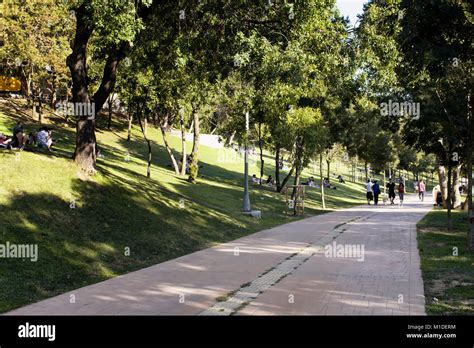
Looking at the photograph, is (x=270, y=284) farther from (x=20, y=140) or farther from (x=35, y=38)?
(x=35, y=38)

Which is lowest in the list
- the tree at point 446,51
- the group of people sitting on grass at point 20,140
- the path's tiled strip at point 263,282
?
the path's tiled strip at point 263,282

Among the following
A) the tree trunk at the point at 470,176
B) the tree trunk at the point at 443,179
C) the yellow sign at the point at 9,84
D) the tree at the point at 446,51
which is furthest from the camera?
the yellow sign at the point at 9,84

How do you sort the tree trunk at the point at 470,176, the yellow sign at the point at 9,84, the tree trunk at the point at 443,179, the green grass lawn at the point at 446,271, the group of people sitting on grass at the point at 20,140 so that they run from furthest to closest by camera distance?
the yellow sign at the point at 9,84 → the tree trunk at the point at 443,179 → the group of people sitting on grass at the point at 20,140 → the tree trunk at the point at 470,176 → the green grass lawn at the point at 446,271

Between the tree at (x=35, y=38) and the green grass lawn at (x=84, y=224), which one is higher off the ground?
the tree at (x=35, y=38)

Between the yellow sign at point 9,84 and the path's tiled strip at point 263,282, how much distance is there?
1412 inches

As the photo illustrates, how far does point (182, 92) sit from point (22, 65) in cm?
1640

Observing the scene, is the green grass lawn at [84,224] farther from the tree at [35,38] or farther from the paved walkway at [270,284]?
the tree at [35,38]

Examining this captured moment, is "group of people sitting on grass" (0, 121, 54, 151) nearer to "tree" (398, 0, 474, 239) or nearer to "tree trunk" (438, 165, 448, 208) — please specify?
"tree" (398, 0, 474, 239)

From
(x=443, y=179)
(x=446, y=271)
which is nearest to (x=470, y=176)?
(x=446, y=271)

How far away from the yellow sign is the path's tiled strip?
35.9m

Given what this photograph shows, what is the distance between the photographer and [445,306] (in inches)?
301

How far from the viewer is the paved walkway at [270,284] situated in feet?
25.1

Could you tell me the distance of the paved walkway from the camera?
7645 millimetres

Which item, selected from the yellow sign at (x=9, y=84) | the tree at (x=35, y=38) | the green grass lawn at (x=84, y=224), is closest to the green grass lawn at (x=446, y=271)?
the green grass lawn at (x=84, y=224)
